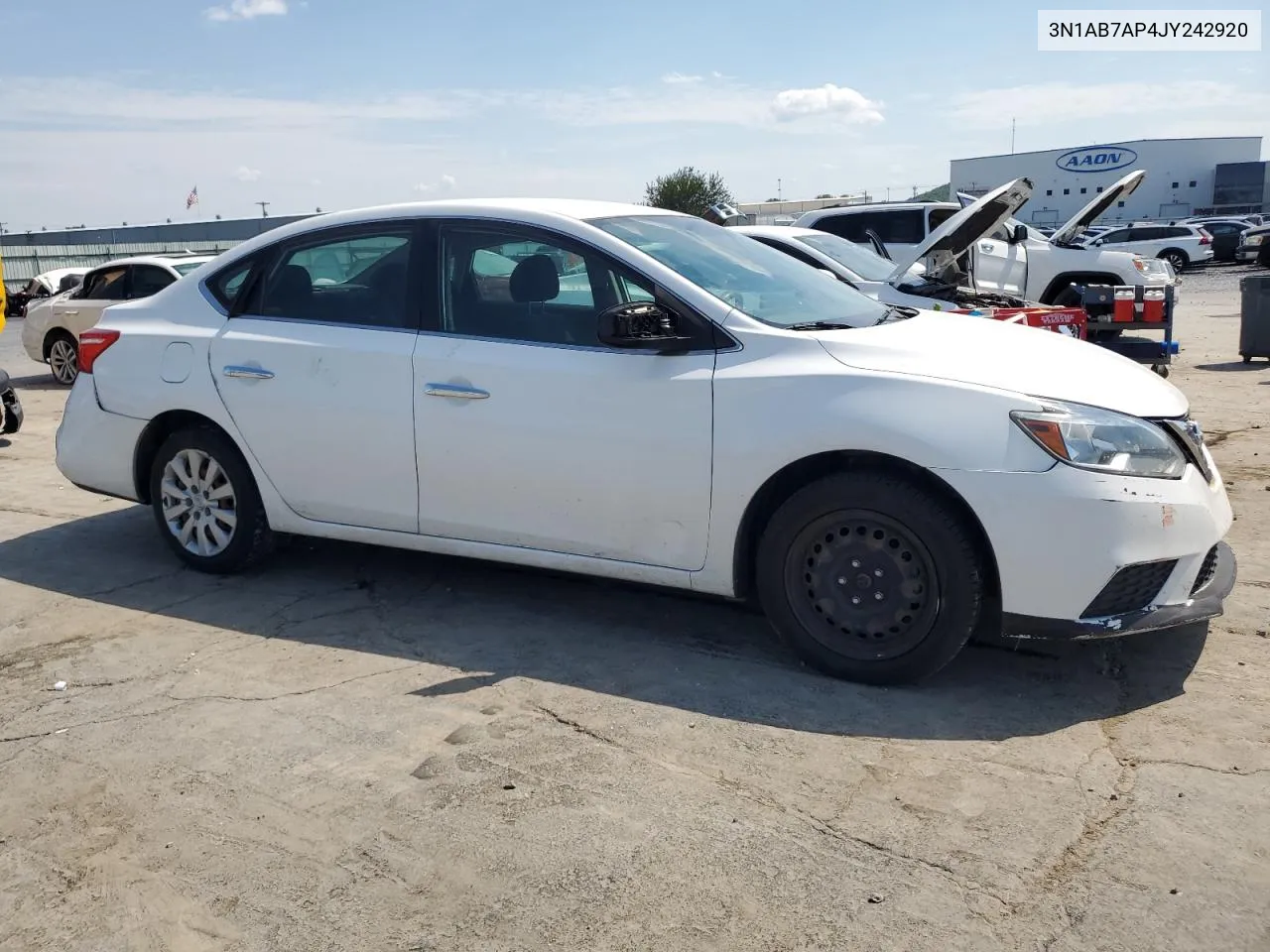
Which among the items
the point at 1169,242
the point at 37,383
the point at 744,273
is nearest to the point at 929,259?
the point at 744,273

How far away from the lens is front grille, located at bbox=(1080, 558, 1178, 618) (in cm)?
386

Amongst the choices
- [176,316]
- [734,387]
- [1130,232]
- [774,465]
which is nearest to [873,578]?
[774,465]

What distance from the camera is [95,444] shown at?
579 cm

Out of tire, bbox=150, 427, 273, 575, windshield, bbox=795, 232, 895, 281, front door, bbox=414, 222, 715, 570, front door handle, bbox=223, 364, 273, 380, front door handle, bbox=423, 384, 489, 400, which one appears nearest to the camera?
front door, bbox=414, 222, 715, 570

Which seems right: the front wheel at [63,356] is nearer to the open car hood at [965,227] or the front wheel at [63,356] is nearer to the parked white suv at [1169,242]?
the open car hood at [965,227]

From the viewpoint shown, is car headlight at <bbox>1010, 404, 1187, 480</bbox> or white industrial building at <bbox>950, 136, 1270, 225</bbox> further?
white industrial building at <bbox>950, 136, 1270, 225</bbox>

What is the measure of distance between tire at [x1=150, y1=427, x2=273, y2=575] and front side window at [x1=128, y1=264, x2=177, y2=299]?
336 inches

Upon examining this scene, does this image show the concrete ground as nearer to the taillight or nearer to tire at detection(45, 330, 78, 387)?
the taillight

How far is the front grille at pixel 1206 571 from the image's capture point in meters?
4.05

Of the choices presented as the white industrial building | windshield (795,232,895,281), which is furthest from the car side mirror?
the white industrial building

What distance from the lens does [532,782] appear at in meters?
3.55

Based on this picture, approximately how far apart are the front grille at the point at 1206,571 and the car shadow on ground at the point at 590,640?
37cm

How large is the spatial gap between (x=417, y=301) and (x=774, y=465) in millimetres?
1782

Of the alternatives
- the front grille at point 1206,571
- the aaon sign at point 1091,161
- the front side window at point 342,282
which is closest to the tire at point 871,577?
the front grille at point 1206,571
